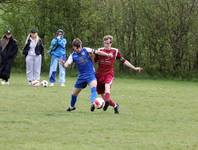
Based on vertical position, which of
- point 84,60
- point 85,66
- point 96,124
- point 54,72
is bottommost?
point 96,124

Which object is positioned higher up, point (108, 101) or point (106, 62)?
point (106, 62)

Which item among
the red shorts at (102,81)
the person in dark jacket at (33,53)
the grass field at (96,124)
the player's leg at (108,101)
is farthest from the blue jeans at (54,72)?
the player's leg at (108,101)

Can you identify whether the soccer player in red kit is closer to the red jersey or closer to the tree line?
the red jersey

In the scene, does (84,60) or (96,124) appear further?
(84,60)

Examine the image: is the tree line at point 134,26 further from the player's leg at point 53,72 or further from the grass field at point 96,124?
the grass field at point 96,124

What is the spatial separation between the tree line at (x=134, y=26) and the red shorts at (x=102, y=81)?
15753 millimetres

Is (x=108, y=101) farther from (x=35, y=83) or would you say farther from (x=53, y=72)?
(x=53, y=72)

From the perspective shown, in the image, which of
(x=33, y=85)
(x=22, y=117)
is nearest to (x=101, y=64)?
(x=22, y=117)

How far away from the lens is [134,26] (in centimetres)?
3098

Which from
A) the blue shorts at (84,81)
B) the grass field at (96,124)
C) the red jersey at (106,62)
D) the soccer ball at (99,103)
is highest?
the red jersey at (106,62)

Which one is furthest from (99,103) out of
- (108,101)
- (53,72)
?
(53,72)

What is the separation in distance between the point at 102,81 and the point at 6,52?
8649 millimetres

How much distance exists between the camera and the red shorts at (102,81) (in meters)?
14.3

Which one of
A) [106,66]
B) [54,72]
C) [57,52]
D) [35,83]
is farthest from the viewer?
[57,52]
